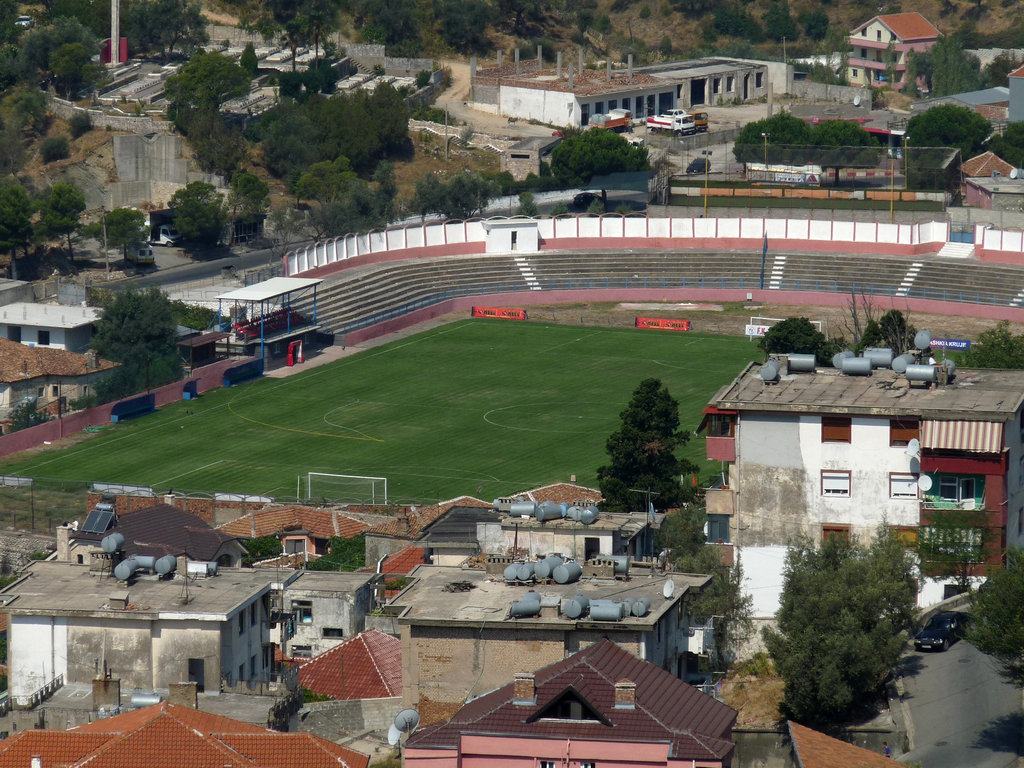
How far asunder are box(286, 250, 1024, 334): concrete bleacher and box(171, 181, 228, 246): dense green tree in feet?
60.0

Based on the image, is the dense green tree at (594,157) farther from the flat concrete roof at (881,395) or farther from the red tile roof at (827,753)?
the red tile roof at (827,753)

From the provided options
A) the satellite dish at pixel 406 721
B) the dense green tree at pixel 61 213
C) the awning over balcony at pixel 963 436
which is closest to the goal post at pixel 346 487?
the awning over balcony at pixel 963 436

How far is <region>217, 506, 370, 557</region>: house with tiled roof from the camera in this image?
81312 millimetres

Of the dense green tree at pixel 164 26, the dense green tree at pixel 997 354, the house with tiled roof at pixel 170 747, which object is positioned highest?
the dense green tree at pixel 164 26

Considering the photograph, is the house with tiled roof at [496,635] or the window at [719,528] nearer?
the house with tiled roof at [496,635]

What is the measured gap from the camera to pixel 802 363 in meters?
72.3

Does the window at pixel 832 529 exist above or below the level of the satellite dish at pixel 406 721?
above

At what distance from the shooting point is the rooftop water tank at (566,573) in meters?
57.3

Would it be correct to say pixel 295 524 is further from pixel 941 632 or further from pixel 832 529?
pixel 941 632

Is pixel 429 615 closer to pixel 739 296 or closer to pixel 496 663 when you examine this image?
pixel 496 663

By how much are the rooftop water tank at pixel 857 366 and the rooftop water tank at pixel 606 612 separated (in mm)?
20602

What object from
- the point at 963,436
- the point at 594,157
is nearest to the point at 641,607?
the point at 963,436

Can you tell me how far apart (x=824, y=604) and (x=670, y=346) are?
59389 mm

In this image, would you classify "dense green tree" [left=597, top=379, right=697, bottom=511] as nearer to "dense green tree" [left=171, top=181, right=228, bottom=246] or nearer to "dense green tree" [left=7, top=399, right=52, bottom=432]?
"dense green tree" [left=7, top=399, right=52, bottom=432]
